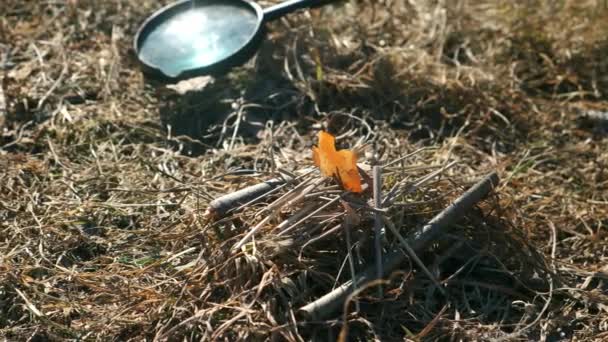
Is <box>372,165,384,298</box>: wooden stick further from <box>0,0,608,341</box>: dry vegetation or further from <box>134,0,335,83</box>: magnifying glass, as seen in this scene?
<box>134,0,335,83</box>: magnifying glass

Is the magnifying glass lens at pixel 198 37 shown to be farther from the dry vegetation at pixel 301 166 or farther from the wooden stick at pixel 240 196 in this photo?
the wooden stick at pixel 240 196

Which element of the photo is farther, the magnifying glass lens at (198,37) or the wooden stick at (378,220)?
the magnifying glass lens at (198,37)

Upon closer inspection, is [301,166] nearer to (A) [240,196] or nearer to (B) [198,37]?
(A) [240,196]

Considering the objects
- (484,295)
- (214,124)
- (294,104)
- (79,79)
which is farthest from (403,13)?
(484,295)

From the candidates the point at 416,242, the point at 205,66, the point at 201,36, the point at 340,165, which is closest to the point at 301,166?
the point at 340,165

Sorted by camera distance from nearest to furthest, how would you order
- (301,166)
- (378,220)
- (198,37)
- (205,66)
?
(378,220)
(301,166)
(205,66)
(198,37)

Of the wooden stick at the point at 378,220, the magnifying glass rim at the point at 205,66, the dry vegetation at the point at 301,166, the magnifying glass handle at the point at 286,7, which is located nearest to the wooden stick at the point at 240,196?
the dry vegetation at the point at 301,166

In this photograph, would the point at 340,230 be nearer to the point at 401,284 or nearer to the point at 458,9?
the point at 401,284
